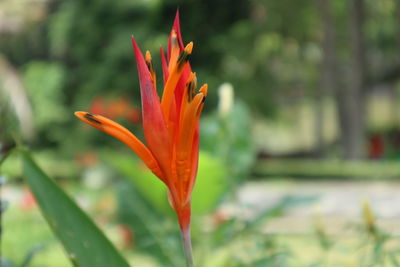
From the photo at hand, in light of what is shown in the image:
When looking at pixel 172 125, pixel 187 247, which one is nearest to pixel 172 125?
pixel 172 125

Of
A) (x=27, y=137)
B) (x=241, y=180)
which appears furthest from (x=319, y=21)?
(x=241, y=180)

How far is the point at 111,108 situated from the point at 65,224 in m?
8.51

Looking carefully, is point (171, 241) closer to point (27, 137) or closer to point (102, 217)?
point (102, 217)

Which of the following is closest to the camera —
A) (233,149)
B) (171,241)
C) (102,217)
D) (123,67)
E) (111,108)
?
(171,241)

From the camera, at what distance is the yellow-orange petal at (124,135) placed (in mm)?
695

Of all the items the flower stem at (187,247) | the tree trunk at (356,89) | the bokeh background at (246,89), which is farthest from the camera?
the tree trunk at (356,89)

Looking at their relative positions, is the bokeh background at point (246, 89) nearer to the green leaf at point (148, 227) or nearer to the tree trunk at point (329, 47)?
the tree trunk at point (329, 47)

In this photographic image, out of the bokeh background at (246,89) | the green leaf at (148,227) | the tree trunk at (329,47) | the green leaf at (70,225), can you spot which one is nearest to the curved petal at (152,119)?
the green leaf at (70,225)

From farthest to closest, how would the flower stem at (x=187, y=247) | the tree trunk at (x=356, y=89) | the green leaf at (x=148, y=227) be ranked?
the tree trunk at (x=356, y=89)
the green leaf at (x=148, y=227)
the flower stem at (x=187, y=247)

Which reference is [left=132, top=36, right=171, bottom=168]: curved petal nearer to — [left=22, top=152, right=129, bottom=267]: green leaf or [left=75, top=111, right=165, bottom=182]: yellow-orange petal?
[left=75, top=111, right=165, bottom=182]: yellow-orange petal

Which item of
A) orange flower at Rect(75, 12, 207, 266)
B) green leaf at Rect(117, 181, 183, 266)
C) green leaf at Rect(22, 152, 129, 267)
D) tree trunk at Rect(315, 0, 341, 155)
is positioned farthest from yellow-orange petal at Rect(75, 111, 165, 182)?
tree trunk at Rect(315, 0, 341, 155)

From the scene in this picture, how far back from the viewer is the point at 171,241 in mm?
1957

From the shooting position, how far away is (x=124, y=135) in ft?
2.28

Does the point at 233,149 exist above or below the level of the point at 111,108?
below
